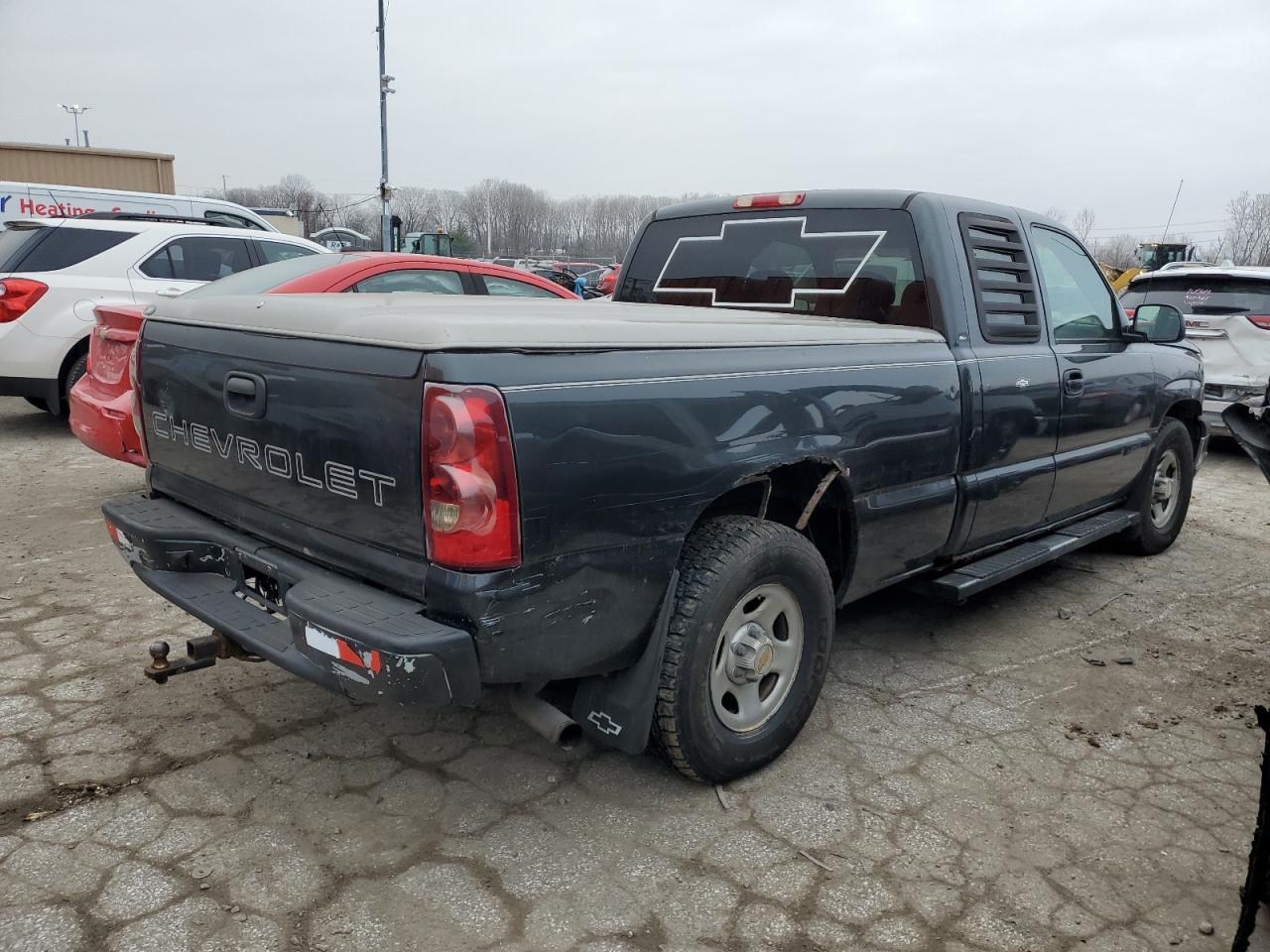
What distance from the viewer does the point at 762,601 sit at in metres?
2.87

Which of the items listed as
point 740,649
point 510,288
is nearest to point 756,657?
point 740,649

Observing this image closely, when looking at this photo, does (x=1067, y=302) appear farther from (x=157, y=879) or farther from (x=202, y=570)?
(x=157, y=879)

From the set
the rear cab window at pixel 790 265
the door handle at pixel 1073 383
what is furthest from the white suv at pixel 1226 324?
the rear cab window at pixel 790 265

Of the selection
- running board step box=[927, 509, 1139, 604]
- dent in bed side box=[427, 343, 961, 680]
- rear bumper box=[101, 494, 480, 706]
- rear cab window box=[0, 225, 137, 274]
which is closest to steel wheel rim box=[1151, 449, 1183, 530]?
running board step box=[927, 509, 1139, 604]

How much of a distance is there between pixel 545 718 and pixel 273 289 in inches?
164

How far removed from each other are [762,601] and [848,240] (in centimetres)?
168

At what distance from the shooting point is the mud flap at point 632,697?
2490 mm

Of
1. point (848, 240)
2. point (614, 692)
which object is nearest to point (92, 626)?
point (614, 692)

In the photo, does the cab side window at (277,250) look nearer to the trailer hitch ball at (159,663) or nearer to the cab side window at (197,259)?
the cab side window at (197,259)

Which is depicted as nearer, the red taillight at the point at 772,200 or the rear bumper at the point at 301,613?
the rear bumper at the point at 301,613

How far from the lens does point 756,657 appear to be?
109 inches

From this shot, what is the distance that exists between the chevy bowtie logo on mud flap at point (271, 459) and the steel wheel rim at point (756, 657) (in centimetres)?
112

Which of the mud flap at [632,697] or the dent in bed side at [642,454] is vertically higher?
the dent in bed side at [642,454]

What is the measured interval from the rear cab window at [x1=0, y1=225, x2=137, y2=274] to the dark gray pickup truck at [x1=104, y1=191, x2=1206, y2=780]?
5.20m
